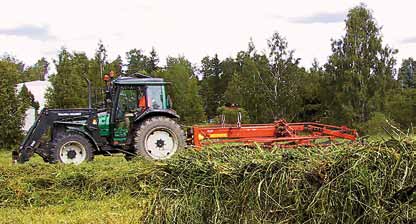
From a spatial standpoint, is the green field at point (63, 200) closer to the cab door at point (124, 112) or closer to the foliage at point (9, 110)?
the cab door at point (124, 112)

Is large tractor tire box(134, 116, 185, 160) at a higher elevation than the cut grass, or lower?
higher

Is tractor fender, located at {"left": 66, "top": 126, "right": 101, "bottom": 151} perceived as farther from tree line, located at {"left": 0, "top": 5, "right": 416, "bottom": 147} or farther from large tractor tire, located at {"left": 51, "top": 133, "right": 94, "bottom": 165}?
tree line, located at {"left": 0, "top": 5, "right": 416, "bottom": 147}

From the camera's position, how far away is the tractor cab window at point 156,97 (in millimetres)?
13648

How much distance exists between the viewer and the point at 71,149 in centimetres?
1288

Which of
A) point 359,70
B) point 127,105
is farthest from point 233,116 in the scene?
point 127,105

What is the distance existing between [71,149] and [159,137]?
210 centimetres

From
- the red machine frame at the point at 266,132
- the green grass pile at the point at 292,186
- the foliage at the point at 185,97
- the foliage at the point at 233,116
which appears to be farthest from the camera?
the foliage at the point at 185,97

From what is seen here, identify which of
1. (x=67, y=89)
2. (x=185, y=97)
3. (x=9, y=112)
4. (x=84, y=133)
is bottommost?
(x=84, y=133)

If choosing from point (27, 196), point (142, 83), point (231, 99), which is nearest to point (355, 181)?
point (27, 196)

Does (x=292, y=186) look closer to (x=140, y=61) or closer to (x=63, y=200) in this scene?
(x=63, y=200)

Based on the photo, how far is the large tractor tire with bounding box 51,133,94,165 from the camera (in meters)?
12.7

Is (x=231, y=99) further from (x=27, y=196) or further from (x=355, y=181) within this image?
(x=355, y=181)

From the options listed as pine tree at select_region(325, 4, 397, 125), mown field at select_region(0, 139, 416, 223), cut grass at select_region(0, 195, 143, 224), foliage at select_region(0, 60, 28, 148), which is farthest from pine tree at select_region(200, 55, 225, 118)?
mown field at select_region(0, 139, 416, 223)

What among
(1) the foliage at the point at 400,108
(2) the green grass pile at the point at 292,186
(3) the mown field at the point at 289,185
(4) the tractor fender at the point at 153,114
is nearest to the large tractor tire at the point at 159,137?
Result: (4) the tractor fender at the point at 153,114
